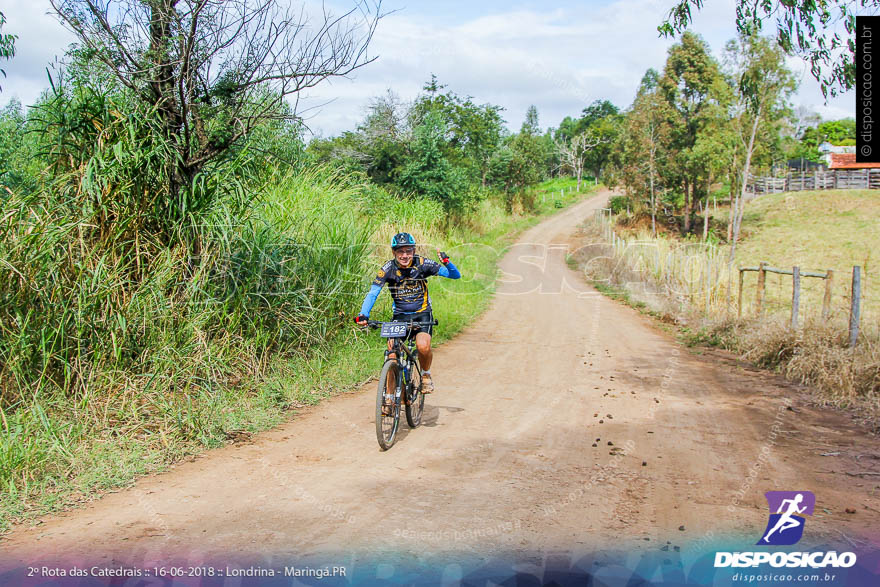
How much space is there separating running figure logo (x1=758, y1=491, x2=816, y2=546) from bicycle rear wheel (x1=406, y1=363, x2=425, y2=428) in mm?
3303

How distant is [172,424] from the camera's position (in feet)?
19.9

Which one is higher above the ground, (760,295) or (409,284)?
(409,284)

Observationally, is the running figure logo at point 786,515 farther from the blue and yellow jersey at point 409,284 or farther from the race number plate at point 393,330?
the blue and yellow jersey at point 409,284

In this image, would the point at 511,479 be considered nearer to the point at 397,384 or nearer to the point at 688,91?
the point at 397,384

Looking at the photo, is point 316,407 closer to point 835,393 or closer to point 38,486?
point 38,486

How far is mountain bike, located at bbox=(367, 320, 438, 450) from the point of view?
595 centimetres

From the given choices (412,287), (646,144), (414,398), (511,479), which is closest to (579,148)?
(646,144)

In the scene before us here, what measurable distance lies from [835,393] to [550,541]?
5986 millimetres

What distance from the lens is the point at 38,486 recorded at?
4719 millimetres

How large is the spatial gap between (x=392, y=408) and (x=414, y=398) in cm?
77

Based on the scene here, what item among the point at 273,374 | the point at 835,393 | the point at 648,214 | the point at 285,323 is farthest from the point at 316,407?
the point at 648,214

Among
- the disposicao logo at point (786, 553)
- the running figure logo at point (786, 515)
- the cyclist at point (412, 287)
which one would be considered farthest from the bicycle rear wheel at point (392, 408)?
the running figure logo at point (786, 515)

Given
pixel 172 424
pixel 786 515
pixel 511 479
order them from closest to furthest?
pixel 786 515 < pixel 511 479 < pixel 172 424

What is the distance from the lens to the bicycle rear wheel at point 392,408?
5855 millimetres
